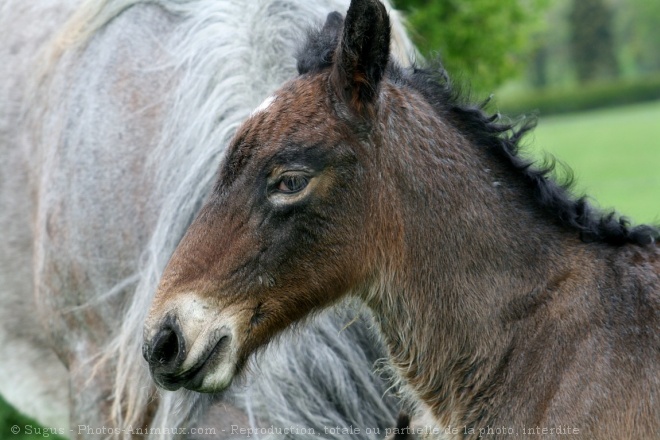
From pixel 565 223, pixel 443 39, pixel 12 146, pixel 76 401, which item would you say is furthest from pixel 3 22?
pixel 443 39

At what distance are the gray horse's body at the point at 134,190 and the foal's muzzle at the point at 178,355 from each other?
47cm

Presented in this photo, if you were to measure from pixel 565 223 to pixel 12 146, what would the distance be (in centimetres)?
315

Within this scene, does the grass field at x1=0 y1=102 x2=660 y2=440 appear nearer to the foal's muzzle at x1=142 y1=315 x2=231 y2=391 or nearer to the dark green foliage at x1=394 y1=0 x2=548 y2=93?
the dark green foliage at x1=394 y1=0 x2=548 y2=93

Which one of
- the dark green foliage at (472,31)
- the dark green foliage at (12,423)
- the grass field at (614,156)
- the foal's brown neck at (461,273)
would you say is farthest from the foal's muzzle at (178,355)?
the dark green foliage at (472,31)

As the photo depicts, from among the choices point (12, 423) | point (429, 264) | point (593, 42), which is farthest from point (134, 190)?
point (593, 42)

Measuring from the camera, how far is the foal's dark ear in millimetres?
2689

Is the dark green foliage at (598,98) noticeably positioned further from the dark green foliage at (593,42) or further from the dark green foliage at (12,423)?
the dark green foliage at (12,423)

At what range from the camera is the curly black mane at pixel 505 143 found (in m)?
2.90

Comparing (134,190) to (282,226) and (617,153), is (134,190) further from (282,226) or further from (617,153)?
(617,153)

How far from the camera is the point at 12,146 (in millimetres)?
4852

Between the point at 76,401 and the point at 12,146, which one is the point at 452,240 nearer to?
the point at 76,401

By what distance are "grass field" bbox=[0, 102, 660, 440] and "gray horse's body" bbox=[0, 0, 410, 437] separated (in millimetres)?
1235

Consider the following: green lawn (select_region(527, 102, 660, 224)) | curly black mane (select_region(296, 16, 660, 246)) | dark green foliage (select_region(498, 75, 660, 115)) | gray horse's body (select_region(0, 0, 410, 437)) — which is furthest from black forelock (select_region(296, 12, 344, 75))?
dark green foliage (select_region(498, 75, 660, 115))

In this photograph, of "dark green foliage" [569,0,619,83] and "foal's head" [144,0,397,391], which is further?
"dark green foliage" [569,0,619,83]
